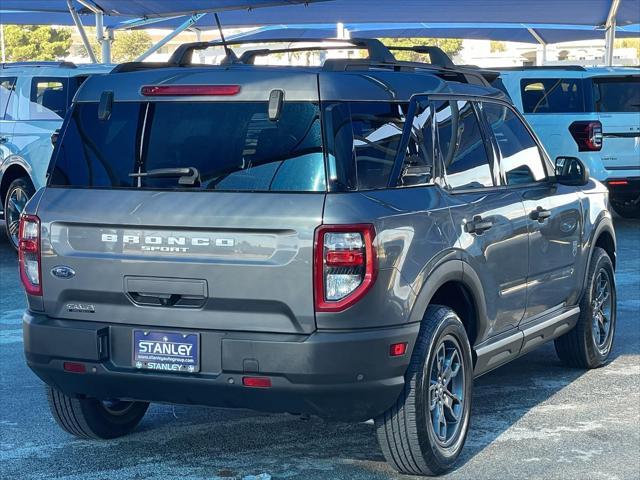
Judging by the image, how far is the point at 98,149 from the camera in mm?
5383

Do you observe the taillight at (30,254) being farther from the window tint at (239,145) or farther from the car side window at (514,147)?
the car side window at (514,147)

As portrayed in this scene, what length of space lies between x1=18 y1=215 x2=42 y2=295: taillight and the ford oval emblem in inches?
3.9

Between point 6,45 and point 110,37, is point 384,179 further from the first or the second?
point 6,45

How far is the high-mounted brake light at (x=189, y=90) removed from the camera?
16.9ft

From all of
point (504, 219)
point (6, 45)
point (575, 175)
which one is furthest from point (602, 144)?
point (6, 45)

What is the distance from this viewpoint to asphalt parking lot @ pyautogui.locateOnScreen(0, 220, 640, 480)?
5434 millimetres

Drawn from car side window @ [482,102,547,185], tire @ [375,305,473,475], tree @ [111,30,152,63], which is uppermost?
car side window @ [482,102,547,185]

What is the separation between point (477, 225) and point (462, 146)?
44cm

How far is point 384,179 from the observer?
5078 mm


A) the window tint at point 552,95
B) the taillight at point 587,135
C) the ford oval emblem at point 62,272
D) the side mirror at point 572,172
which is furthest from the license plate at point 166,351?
the window tint at point 552,95

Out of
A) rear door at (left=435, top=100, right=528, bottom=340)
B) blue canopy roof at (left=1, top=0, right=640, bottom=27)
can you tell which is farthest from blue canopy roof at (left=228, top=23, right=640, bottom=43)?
rear door at (left=435, top=100, right=528, bottom=340)

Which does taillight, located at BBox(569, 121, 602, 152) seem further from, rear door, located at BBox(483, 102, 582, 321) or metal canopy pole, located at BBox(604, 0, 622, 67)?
rear door, located at BBox(483, 102, 582, 321)

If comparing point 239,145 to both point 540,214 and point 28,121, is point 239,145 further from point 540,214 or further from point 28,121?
point 28,121

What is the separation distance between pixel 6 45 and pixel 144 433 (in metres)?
87.8
